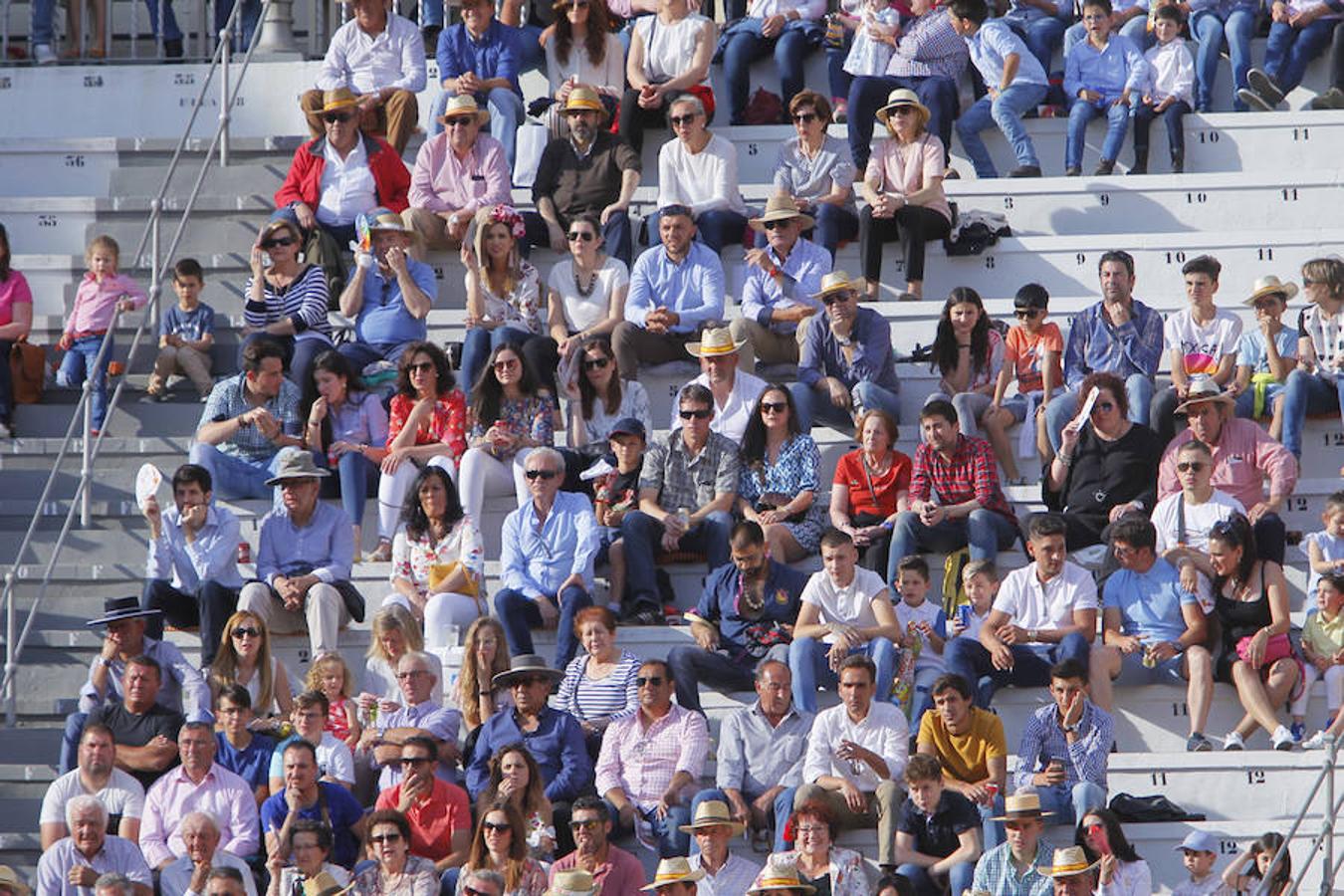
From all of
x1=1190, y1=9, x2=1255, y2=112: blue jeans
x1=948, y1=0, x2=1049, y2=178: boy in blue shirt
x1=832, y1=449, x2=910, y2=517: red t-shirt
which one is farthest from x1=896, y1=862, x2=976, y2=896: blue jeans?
x1=1190, y1=9, x2=1255, y2=112: blue jeans

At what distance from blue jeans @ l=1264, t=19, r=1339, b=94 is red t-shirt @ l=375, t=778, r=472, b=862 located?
23.9 ft

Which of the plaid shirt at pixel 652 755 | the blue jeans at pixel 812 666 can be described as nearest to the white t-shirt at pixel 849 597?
the blue jeans at pixel 812 666

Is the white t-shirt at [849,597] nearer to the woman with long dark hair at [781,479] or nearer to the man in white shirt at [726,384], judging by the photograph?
the woman with long dark hair at [781,479]

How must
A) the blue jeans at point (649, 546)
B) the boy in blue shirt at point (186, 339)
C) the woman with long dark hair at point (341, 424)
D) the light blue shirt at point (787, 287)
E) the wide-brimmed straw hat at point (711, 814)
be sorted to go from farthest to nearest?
the boy in blue shirt at point (186, 339) → the light blue shirt at point (787, 287) → the woman with long dark hair at point (341, 424) → the blue jeans at point (649, 546) → the wide-brimmed straw hat at point (711, 814)

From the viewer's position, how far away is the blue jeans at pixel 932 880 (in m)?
13.6

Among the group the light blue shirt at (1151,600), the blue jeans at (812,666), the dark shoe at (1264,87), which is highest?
the dark shoe at (1264,87)

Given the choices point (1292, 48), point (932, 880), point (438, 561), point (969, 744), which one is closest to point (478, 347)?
point (438, 561)

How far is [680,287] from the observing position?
17016 mm

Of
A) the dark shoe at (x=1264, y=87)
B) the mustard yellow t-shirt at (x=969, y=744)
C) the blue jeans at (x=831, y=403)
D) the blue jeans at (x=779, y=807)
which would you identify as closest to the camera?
the blue jeans at (x=779, y=807)

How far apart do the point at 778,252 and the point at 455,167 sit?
1899 mm

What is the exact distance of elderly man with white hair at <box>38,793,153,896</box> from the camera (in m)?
13.8

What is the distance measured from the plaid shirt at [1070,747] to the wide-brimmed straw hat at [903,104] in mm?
4598

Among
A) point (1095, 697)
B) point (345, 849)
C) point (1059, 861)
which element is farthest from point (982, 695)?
point (345, 849)

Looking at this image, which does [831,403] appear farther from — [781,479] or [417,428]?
[417,428]
